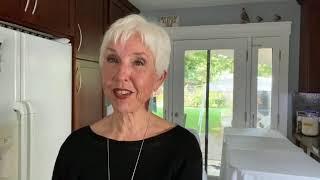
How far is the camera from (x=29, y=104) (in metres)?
1.32

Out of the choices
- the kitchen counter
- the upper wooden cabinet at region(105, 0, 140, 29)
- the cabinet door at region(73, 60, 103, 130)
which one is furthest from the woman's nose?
the upper wooden cabinet at region(105, 0, 140, 29)

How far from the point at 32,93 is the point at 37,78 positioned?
0.28 feet

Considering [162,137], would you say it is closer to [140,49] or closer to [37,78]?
[140,49]

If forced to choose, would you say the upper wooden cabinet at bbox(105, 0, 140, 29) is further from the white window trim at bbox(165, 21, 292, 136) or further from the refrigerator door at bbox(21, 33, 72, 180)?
the refrigerator door at bbox(21, 33, 72, 180)

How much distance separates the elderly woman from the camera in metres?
0.76

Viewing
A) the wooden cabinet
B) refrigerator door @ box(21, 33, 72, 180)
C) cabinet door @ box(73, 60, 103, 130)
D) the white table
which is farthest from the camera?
the wooden cabinet

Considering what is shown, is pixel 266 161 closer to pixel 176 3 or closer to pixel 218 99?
pixel 218 99

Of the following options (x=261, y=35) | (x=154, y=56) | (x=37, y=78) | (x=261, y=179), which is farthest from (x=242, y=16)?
(x=154, y=56)

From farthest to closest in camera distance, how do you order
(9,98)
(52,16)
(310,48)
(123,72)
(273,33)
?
1. (273,33)
2. (310,48)
3. (52,16)
4. (9,98)
5. (123,72)

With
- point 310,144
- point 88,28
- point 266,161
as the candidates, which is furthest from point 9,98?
point 310,144

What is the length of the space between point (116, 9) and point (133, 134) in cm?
232

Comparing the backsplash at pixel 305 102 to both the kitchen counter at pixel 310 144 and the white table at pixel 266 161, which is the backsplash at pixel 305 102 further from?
the white table at pixel 266 161

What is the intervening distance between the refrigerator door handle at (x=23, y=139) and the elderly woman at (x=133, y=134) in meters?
0.54

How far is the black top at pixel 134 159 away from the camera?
2.48ft
